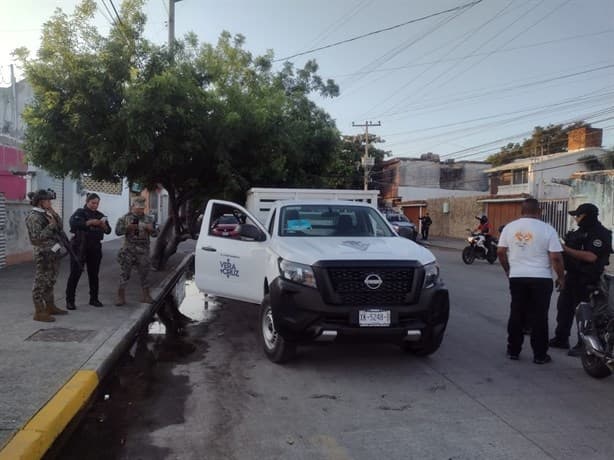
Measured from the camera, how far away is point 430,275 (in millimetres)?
5996

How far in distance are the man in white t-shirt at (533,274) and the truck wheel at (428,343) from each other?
97cm

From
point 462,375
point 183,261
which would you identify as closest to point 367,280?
point 462,375

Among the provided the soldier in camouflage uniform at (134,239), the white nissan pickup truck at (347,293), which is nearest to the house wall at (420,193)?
the soldier in camouflage uniform at (134,239)

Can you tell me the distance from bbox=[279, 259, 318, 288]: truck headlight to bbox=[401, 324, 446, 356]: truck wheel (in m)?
1.27

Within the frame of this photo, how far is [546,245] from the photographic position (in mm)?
6289

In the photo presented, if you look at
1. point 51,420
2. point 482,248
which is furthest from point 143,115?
point 482,248

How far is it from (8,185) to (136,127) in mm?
6462

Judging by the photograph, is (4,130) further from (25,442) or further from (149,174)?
(25,442)

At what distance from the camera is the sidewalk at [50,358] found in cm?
414

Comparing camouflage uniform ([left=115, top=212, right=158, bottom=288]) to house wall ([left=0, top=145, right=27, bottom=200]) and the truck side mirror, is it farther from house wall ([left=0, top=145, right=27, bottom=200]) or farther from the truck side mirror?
house wall ([left=0, top=145, right=27, bottom=200])

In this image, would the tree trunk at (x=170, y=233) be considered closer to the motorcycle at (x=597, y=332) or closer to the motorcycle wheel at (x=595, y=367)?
the motorcycle at (x=597, y=332)

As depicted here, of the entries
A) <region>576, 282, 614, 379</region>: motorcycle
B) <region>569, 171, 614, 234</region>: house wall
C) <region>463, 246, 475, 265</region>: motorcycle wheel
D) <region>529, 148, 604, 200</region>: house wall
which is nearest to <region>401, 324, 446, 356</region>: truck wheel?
<region>576, 282, 614, 379</region>: motorcycle

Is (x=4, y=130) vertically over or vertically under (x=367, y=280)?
over

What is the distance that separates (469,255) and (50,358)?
599 inches
